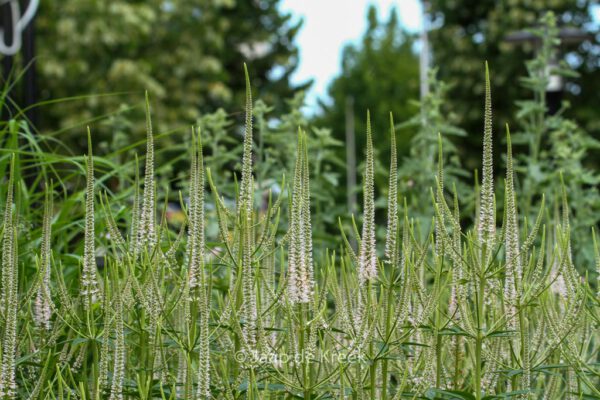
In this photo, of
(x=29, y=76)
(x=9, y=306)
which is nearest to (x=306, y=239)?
(x=9, y=306)

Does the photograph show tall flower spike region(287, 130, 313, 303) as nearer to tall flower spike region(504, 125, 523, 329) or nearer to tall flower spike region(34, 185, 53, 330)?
tall flower spike region(504, 125, 523, 329)

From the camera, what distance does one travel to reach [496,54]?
2820cm

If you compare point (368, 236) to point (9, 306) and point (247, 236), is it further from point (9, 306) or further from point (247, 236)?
point (9, 306)

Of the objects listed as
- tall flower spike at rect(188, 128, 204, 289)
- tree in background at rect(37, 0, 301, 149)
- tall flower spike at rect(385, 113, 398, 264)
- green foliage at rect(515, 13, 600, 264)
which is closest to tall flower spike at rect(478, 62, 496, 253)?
tall flower spike at rect(385, 113, 398, 264)

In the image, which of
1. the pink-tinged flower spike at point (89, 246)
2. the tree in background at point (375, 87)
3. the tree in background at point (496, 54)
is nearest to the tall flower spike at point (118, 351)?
the pink-tinged flower spike at point (89, 246)

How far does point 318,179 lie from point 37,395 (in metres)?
3.68

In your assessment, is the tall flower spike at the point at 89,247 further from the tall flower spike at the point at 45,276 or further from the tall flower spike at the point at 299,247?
the tall flower spike at the point at 299,247

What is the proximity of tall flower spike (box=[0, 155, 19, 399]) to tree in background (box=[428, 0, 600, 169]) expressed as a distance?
23.5 m

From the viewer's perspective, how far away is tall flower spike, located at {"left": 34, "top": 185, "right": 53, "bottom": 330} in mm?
2248

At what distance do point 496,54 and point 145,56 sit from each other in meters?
10.4

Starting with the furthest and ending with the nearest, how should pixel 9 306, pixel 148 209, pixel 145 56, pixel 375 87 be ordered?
pixel 375 87 < pixel 145 56 < pixel 148 209 < pixel 9 306

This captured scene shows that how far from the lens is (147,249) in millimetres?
2416

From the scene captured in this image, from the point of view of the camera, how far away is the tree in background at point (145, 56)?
22.8 meters

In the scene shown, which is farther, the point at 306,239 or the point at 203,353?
the point at 306,239
